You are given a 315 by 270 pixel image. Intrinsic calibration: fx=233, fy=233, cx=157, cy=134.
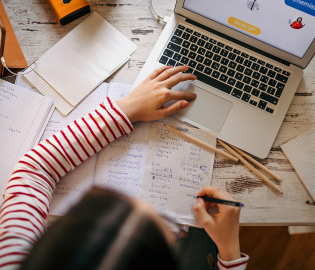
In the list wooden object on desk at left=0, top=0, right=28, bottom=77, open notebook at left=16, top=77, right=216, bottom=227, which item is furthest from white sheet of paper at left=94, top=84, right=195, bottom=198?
wooden object on desk at left=0, top=0, right=28, bottom=77

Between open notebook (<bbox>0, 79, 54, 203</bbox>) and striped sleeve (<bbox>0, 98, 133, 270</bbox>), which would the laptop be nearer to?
striped sleeve (<bbox>0, 98, 133, 270</bbox>)

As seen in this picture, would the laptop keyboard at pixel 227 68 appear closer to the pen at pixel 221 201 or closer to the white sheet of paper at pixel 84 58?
the white sheet of paper at pixel 84 58

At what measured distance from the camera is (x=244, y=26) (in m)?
0.67

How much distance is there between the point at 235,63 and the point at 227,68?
3 cm

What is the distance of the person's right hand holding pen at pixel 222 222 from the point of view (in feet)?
1.95

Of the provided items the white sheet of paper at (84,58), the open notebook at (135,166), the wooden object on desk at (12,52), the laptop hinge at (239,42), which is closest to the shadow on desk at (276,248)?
the open notebook at (135,166)

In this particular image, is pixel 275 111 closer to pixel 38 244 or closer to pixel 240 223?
pixel 240 223

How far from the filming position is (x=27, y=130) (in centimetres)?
66

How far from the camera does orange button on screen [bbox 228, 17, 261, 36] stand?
662mm

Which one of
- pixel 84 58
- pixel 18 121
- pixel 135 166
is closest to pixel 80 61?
pixel 84 58

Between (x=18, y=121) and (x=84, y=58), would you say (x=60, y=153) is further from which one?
(x=84, y=58)

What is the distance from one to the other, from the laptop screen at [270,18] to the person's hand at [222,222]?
45 cm

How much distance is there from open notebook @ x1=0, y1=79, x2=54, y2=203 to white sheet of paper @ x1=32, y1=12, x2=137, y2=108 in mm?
68

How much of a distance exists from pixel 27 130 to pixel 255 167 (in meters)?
0.66
